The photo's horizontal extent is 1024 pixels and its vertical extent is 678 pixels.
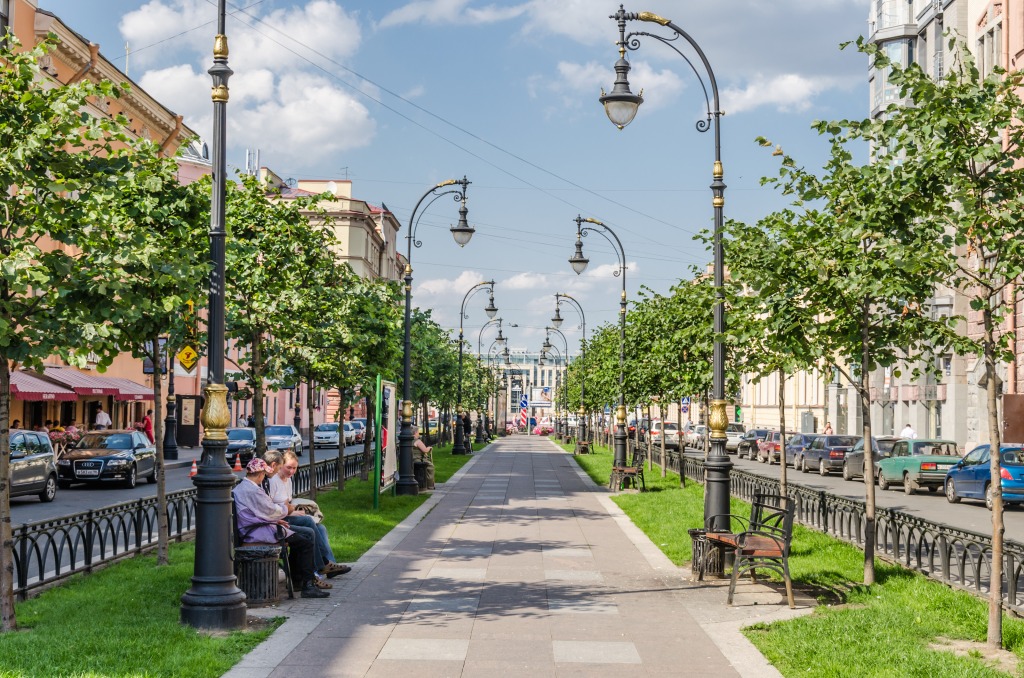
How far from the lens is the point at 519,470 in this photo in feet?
136

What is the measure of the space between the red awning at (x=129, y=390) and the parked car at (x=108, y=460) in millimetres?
13915

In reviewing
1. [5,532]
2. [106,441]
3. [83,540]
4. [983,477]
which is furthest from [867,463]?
[106,441]

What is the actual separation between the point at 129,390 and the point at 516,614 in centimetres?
3806

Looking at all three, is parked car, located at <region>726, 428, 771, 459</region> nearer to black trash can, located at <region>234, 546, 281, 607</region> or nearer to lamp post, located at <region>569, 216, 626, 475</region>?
lamp post, located at <region>569, 216, 626, 475</region>

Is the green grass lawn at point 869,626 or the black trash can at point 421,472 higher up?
the black trash can at point 421,472

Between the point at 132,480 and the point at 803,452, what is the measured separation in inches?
981

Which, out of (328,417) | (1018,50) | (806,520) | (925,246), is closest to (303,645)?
(925,246)

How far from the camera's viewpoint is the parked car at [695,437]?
67.0 metres

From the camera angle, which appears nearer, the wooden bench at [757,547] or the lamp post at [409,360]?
the wooden bench at [757,547]

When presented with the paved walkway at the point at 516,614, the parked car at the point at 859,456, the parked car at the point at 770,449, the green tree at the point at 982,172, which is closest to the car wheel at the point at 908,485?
the parked car at the point at 859,456

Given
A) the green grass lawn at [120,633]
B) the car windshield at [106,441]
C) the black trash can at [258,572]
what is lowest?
the green grass lawn at [120,633]

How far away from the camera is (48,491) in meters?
25.6

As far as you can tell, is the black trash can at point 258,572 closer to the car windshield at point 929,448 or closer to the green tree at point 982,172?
the green tree at point 982,172

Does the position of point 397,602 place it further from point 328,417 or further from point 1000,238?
point 328,417
